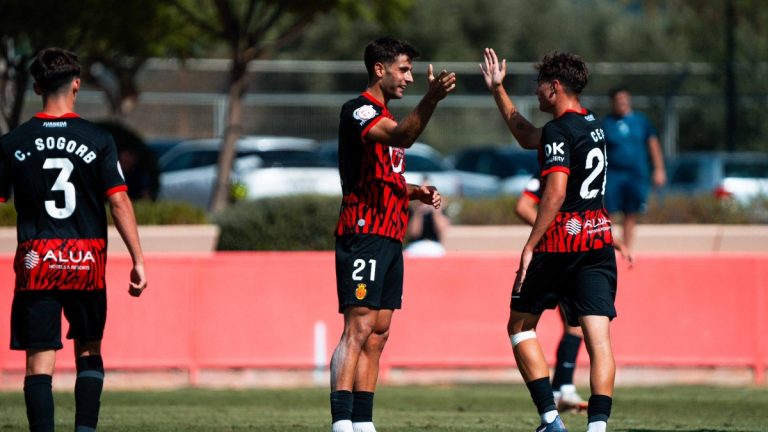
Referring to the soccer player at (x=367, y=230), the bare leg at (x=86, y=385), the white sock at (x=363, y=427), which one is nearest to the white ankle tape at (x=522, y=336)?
the soccer player at (x=367, y=230)

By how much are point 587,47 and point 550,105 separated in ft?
139

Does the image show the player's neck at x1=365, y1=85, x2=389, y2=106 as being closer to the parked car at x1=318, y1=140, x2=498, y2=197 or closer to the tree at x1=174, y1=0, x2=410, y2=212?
the tree at x1=174, y1=0, x2=410, y2=212

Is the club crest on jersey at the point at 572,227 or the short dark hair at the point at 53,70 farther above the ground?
the short dark hair at the point at 53,70

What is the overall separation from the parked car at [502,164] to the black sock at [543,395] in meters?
20.0

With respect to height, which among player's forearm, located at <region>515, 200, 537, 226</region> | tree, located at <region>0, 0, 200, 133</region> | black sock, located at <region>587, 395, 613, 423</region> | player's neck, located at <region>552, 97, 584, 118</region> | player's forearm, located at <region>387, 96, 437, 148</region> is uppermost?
tree, located at <region>0, 0, 200, 133</region>

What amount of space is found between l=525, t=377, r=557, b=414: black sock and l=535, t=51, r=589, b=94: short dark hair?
1646 millimetres

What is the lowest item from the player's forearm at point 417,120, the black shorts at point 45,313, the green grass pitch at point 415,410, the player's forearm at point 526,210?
the green grass pitch at point 415,410

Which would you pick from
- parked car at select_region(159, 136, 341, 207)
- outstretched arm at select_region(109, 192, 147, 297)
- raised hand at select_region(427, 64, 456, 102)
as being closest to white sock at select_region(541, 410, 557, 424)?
raised hand at select_region(427, 64, 456, 102)

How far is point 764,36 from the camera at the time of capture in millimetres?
39219

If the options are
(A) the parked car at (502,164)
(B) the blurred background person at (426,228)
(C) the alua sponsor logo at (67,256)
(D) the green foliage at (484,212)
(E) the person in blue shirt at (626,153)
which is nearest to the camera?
(C) the alua sponsor logo at (67,256)

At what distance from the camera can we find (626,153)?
1226 cm

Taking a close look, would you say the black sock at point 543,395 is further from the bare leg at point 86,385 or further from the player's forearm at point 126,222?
the bare leg at point 86,385

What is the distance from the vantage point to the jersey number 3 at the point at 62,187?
6.61 metres

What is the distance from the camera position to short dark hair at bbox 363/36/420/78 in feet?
23.7
